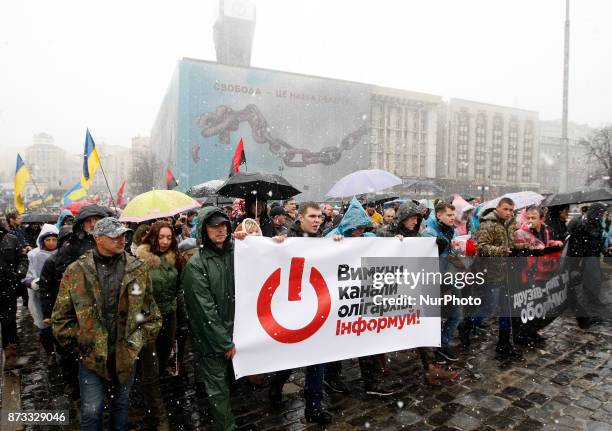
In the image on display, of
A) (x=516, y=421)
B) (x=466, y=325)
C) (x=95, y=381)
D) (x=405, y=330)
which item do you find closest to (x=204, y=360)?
(x=95, y=381)

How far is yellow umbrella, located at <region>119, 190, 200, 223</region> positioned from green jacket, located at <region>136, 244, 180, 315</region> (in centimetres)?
99

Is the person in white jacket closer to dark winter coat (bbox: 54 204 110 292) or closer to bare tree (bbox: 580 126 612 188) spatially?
dark winter coat (bbox: 54 204 110 292)

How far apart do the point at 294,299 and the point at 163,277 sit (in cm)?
133

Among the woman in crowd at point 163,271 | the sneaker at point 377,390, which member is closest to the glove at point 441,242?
the sneaker at point 377,390

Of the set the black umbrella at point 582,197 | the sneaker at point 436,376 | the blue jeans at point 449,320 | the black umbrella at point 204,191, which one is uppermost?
the black umbrella at point 204,191

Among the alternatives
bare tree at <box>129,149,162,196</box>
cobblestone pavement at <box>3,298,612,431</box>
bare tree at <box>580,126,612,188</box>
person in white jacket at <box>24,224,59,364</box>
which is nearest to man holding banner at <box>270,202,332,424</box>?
cobblestone pavement at <box>3,298,612,431</box>

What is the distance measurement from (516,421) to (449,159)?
79.7 metres

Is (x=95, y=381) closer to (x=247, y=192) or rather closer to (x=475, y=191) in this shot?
(x=247, y=192)

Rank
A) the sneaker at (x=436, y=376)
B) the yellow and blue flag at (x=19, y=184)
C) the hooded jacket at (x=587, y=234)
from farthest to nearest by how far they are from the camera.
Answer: the yellow and blue flag at (x=19, y=184), the hooded jacket at (x=587, y=234), the sneaker at (x=436, y=376)

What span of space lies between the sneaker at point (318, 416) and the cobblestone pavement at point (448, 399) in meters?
0.08

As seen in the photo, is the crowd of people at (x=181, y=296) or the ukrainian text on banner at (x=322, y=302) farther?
the ukrainian text on banner at (x=322, y=302)

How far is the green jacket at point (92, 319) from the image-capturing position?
2828 mm

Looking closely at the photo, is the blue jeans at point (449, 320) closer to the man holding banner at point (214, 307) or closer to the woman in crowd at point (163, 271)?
the man holding banner at point (214, 307)

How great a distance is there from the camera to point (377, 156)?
67875mm
